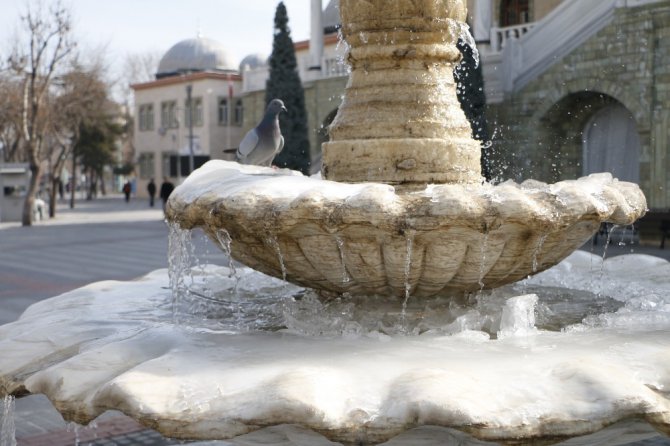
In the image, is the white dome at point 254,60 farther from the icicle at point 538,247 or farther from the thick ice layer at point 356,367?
the icicle at point 538,247

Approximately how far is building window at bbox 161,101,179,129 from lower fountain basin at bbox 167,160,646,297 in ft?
165

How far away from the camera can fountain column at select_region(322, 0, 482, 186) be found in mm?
4504

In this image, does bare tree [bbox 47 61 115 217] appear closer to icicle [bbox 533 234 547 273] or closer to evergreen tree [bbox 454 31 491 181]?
evergreen tree [bbox 454 31 491 181]

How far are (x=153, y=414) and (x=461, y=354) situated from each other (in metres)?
1.33

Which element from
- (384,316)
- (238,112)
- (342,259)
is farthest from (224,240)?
(238,112)

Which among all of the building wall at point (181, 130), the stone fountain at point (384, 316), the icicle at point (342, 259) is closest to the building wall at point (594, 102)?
the stone fountain at point (384, 316)

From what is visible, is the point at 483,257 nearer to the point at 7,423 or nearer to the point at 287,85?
the point at 7,423

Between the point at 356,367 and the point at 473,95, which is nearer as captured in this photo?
the point at 356,367

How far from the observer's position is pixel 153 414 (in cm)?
300

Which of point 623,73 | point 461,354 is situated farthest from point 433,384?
point 623,73

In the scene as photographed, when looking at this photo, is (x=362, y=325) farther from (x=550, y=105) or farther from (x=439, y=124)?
(x=550, y=105)

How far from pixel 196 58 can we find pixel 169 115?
4260 mm

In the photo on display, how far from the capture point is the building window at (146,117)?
56.3 m

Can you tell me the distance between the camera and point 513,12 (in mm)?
28781
